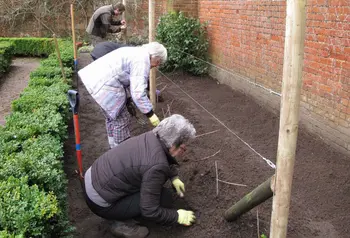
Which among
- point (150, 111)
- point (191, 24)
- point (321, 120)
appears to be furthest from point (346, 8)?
point (191, 24)

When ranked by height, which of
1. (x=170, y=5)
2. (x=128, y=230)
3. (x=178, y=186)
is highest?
(x=170, y=5)

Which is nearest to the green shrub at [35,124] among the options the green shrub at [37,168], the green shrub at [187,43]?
the green shrub at [37,168]

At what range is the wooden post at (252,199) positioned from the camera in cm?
241

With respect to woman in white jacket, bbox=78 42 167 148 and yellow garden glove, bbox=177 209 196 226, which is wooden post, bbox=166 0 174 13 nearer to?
woman in white jacket, bbox=78 42 167 148

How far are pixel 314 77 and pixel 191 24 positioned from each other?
4.29 m

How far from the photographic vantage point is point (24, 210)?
7.45 feet

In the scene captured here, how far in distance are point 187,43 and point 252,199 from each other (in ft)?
20.4

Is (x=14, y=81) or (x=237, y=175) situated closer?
(x=237, y=175)

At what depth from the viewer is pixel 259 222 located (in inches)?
122

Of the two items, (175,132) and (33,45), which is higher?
(33,45)

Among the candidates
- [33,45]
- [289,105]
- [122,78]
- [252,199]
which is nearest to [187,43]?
[122,78]

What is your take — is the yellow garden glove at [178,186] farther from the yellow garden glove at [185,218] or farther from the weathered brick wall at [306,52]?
the weathered brick wall at [306,52]

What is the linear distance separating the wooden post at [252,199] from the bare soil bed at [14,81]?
4830 millimetres

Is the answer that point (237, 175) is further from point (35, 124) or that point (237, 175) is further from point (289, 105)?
point (35, 124)
